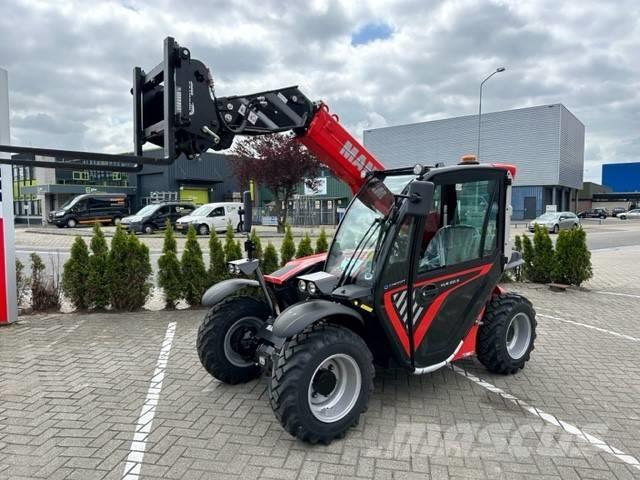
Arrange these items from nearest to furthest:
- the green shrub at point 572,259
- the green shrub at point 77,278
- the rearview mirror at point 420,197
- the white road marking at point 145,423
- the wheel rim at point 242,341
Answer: the white road marking at point 145,423, the rearview mirror at point 420,197, the wheel rim at point 242,341, the green shrub at point 77,278, the green shrub at point 572,259

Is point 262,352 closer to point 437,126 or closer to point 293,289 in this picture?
point 293,289

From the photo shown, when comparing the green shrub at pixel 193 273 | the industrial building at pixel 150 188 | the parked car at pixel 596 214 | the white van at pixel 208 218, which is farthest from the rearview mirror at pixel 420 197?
the parked car at pixel 596 214

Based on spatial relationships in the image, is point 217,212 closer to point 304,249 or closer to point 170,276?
point 304,249

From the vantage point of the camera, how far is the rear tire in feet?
15.5

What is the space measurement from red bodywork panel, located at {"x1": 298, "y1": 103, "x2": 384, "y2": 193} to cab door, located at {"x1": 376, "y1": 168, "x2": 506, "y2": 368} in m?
0.79

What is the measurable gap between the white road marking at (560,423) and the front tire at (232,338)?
2172 millimetres

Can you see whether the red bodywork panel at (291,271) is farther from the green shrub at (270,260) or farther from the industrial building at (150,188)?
the industrial building at (150,188)

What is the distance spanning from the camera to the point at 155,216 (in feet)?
90.2

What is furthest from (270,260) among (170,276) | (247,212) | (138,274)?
(247,212)

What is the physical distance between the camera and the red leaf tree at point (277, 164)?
2655 cm

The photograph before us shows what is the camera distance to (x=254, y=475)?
311 centimetres

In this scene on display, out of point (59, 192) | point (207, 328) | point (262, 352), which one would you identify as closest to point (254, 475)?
point (262, 352)

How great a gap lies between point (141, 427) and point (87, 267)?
4.52 m

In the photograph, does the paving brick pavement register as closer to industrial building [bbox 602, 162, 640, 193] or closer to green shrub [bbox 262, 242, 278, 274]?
green shrub [bbox 262, 242, 278, 274]
